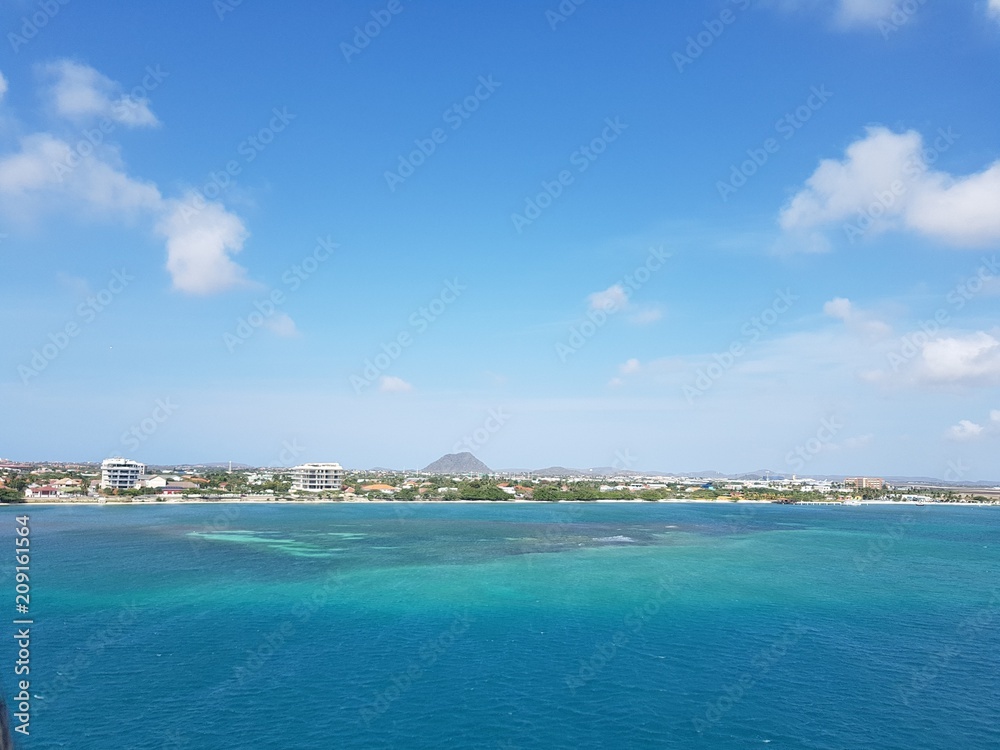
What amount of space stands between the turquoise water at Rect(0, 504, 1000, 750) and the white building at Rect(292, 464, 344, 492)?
56.2 m

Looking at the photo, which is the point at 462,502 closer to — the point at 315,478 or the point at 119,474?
the point at 315,478

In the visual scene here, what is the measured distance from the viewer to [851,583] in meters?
30.0

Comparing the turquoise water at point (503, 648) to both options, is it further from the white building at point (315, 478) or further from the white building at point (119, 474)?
the white building at point (315, 478)

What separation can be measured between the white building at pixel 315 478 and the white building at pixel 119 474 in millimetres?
21839

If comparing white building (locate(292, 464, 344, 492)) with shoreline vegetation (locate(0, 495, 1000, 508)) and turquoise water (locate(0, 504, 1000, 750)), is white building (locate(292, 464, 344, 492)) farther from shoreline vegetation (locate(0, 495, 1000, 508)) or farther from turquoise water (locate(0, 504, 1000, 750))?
turquoise water (locate(0, 504, 1000, 750))

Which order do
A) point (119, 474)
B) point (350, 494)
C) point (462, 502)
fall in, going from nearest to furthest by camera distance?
point (119, 474)
point (462, 502)
point (350, 494)

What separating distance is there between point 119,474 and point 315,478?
26.3 meters

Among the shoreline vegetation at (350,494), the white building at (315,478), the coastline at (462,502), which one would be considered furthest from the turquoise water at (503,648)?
the white building at (315,478)

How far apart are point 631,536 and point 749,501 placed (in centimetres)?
6876

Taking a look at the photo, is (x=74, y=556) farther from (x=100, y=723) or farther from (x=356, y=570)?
(x=100, y=723)

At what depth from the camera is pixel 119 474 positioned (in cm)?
8156

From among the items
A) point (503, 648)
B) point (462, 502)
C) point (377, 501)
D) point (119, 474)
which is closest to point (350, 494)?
point (377, 501)

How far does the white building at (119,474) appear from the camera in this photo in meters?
80.5

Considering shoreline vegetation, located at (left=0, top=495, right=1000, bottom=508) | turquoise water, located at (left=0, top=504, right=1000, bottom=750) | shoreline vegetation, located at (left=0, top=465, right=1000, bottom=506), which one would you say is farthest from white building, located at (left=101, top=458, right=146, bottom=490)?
turquoise water, located at (left=0, top=504, right=1000, bottom=750)
